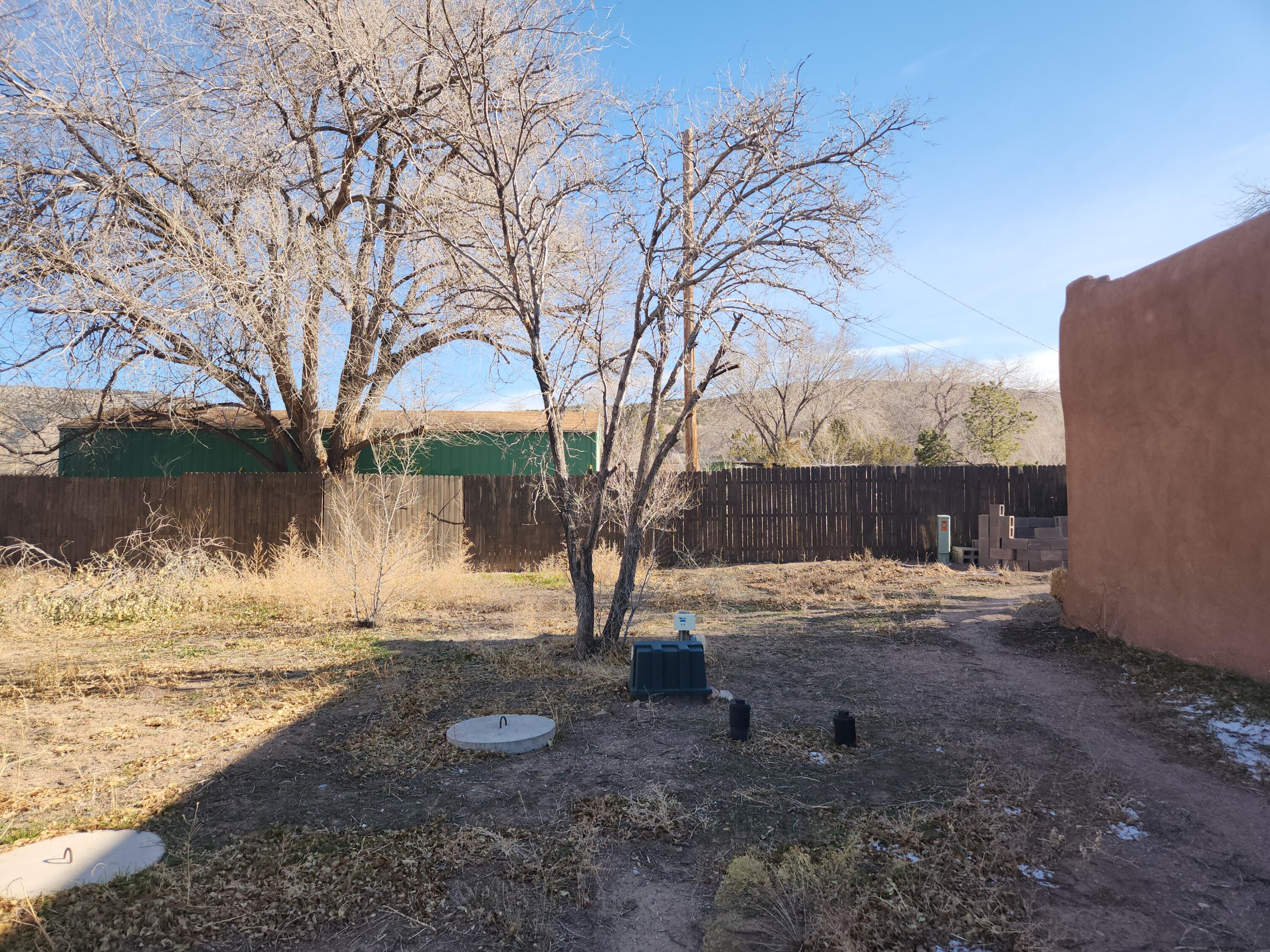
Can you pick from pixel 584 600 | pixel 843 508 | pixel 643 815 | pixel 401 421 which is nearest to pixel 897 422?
pixel 843 508

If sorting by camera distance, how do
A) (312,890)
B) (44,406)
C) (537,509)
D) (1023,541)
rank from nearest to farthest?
1. (312,890)
2. (44,406)
3. (1023,541)
4. (537,509)

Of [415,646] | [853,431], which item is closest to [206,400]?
[415,646]

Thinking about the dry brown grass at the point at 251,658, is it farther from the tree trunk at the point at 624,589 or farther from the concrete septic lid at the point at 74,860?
the tree trunk at the point at 624,589

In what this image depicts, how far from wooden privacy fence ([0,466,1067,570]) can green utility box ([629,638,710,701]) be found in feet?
20.6

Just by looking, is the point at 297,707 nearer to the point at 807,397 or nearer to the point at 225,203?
the point at 225,203

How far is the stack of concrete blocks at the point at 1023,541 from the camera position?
13.4 m

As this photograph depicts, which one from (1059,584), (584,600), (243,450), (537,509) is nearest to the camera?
(584,600)

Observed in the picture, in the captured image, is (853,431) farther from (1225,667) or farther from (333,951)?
(333,951)

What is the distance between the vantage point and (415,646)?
7738mm

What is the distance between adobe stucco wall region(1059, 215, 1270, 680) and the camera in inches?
223

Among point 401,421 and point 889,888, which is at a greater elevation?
point 401,421

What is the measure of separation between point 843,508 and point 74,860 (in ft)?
43.7

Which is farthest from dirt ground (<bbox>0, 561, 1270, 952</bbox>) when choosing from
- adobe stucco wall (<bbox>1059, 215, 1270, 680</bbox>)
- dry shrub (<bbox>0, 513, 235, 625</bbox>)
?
dry shrub (<bbox>0, 513, 235, 625</bbox>)

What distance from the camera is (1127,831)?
3654 millimetres
